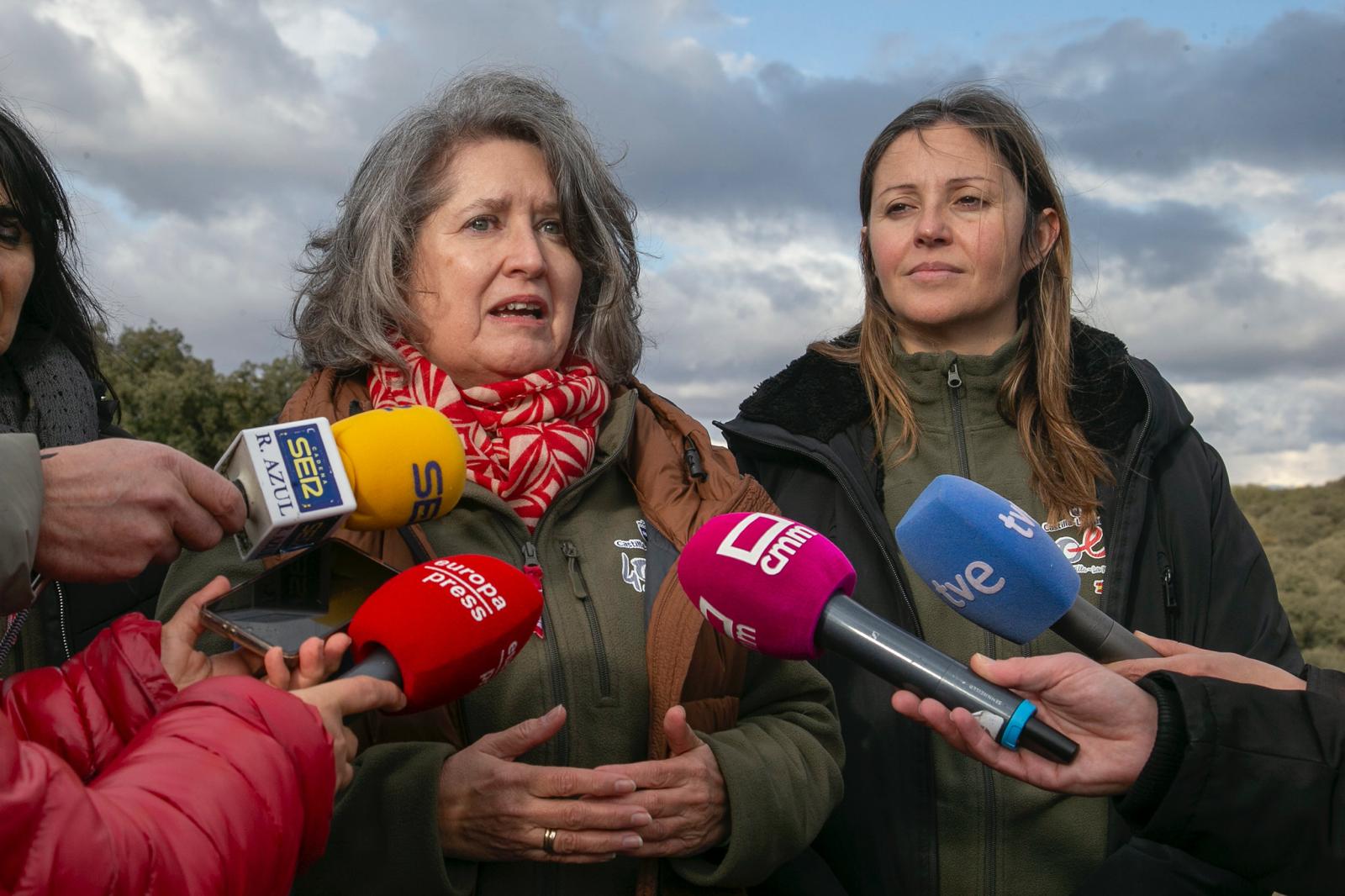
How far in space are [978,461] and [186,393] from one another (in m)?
14.5

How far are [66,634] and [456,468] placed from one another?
128 centimetres

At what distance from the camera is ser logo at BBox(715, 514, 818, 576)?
7.27 feet

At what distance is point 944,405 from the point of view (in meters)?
3.64

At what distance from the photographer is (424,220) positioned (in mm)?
3318

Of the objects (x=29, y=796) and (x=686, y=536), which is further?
(x=686, y=536)

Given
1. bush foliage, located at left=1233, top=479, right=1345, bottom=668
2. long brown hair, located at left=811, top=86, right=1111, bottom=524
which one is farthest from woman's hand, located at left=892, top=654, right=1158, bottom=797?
bush foliage, located at left=1233, top=479, right=1345, bottom=668

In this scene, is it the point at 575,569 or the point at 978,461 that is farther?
the point at 978,461

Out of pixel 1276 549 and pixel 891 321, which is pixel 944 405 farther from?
pixel 1276 549

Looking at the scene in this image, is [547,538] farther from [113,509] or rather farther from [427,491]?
[113,509]

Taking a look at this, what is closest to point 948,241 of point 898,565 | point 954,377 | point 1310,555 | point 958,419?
point 954,377

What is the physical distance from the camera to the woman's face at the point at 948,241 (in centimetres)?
366

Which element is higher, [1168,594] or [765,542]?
[765,542]

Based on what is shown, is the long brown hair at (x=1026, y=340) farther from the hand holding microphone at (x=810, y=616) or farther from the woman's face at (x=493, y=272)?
the hand holding microphone at (x=810, y=616)

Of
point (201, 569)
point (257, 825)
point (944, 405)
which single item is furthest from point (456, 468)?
point (944, 405)
